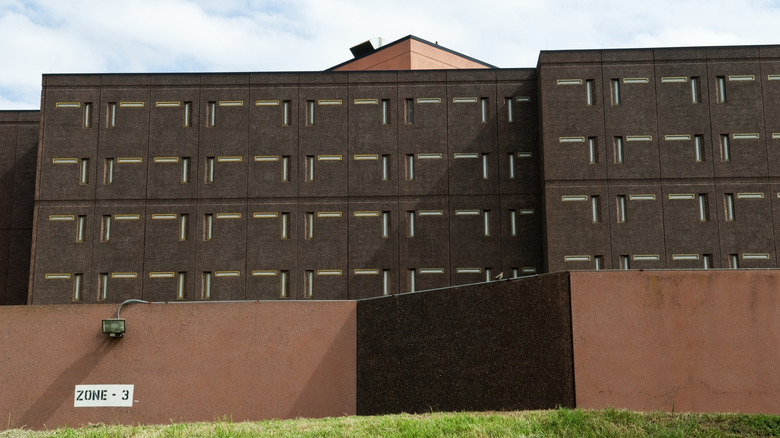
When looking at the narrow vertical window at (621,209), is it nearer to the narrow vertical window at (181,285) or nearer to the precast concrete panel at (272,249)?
the precast concrete panel at (272,249)

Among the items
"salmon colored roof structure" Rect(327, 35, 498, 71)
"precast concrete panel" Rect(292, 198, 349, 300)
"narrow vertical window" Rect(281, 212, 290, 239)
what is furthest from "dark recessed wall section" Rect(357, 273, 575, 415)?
"salmon colored roof structure" Rect(327, 35, 498, 71)

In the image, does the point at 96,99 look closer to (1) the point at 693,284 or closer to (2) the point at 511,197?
(2) the point at 511,197

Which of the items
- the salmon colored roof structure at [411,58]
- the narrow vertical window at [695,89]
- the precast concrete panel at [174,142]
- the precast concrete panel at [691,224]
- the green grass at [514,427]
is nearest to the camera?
the green grass at [514,427]

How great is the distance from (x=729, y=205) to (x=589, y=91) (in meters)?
7.26

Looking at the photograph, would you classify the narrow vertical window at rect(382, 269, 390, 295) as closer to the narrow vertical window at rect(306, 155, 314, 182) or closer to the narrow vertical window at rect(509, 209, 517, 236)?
the narrow vertical window at rect(306, 155, 314, 182)

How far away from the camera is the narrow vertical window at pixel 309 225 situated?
36594 mm

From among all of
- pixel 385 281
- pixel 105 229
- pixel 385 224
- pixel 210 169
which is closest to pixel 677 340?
pixel 385 281

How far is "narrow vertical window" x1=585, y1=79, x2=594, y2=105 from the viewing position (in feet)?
116

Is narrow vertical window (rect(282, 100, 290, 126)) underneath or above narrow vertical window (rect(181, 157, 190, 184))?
above

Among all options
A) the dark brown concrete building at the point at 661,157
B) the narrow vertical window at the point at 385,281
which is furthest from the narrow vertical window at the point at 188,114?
the dark brown concrete building at the point at 661,157

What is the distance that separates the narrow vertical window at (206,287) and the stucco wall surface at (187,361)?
584 inches

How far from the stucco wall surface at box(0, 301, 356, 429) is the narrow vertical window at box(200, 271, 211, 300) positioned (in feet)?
48.7

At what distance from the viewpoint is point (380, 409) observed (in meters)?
20.0

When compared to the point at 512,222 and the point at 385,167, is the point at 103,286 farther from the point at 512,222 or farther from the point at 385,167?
the point at 512,222
